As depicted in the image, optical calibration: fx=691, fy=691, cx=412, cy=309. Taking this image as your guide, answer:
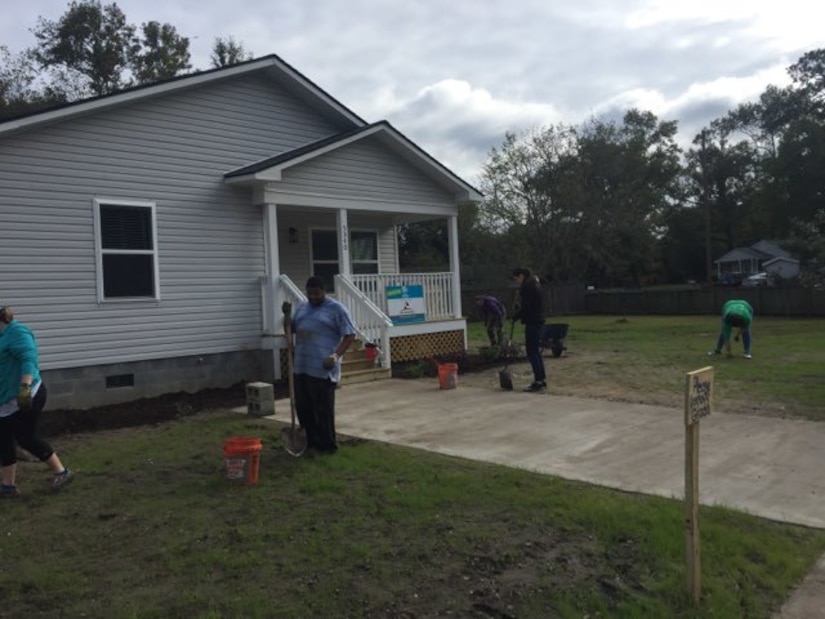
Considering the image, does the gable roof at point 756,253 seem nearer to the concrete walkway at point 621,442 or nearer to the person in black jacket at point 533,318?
the person in black jacket at point 533,318

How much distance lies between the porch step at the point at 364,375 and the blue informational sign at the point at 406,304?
1501 millimetres

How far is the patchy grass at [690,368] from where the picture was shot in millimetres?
9273

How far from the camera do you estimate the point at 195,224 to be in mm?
11406

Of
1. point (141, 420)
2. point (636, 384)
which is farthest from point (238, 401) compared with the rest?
point (636, 384)

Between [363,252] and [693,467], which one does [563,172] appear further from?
[693,467]

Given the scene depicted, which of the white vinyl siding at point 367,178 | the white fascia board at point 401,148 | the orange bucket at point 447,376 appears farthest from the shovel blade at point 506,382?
the white fascia board at point 401,148

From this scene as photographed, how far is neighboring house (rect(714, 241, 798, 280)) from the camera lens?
66812 millimetres

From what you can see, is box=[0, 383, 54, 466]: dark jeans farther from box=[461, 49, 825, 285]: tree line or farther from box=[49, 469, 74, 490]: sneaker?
box=[461, 49, 825, 285]: tree line

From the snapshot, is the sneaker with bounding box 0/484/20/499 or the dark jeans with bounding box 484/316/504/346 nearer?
the sneaker with bounding box 0/484/20/499

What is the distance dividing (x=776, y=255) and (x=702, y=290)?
41.1m

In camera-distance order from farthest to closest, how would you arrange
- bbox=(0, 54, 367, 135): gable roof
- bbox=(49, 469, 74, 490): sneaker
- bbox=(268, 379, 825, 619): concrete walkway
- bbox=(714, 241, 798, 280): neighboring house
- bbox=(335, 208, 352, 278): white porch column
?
1. bbox=(714, 241, 798, 280): neighboring house
2. bbox=(335, 208, 352, 278): white porch column
3. bbox=(0, 54, 367, 135): gable roof
4. bbox=(49, 469, 74, 490): sneaker
5. bbox=(268, 379, 825, 619): concrete walkway

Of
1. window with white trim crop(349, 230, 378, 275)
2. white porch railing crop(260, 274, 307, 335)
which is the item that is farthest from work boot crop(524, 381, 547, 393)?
window with white trim crop(349, 230, 378, 275)

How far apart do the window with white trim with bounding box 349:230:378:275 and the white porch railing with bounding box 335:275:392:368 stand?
224 cm

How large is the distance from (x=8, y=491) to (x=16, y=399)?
2.70ft
